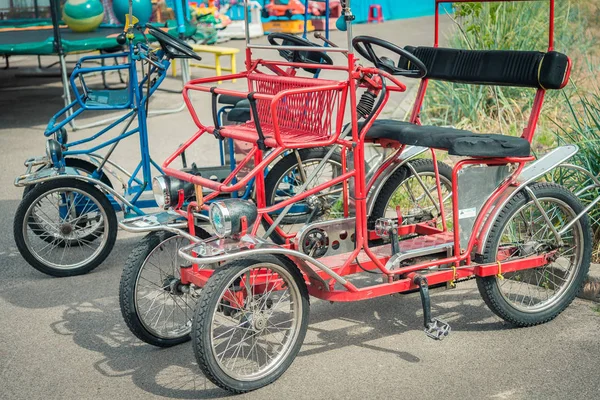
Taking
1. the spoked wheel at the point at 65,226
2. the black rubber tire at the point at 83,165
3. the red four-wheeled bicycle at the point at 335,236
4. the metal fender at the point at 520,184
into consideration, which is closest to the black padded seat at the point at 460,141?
the red four-wheeled bicycle at the point at 335,236

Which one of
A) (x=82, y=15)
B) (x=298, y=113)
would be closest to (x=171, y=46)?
(x=298, y=113)

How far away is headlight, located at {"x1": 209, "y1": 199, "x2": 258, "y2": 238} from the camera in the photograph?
3.70 meters

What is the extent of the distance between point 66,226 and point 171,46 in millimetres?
1385

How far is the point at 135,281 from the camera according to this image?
4.03m

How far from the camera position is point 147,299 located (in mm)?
4332

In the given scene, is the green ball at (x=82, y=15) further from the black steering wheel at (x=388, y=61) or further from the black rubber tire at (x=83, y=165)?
the black steering wheel at (x=388, y=61)

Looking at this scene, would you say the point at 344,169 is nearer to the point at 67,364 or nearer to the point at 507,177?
the point at 507,177

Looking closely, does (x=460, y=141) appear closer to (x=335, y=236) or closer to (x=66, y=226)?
(x=335, y=236)

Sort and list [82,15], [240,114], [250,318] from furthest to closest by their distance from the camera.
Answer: [82,15] → [240,114] → [250,318]

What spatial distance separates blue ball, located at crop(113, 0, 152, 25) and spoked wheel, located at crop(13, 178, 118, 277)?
18.4 feet

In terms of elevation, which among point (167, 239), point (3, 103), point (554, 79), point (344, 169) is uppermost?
point (554, 79)

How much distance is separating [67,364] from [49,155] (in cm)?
189

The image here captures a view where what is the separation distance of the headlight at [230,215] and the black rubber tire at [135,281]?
435 millimetres

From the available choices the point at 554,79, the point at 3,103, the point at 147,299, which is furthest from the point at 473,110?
the point at 3,103
